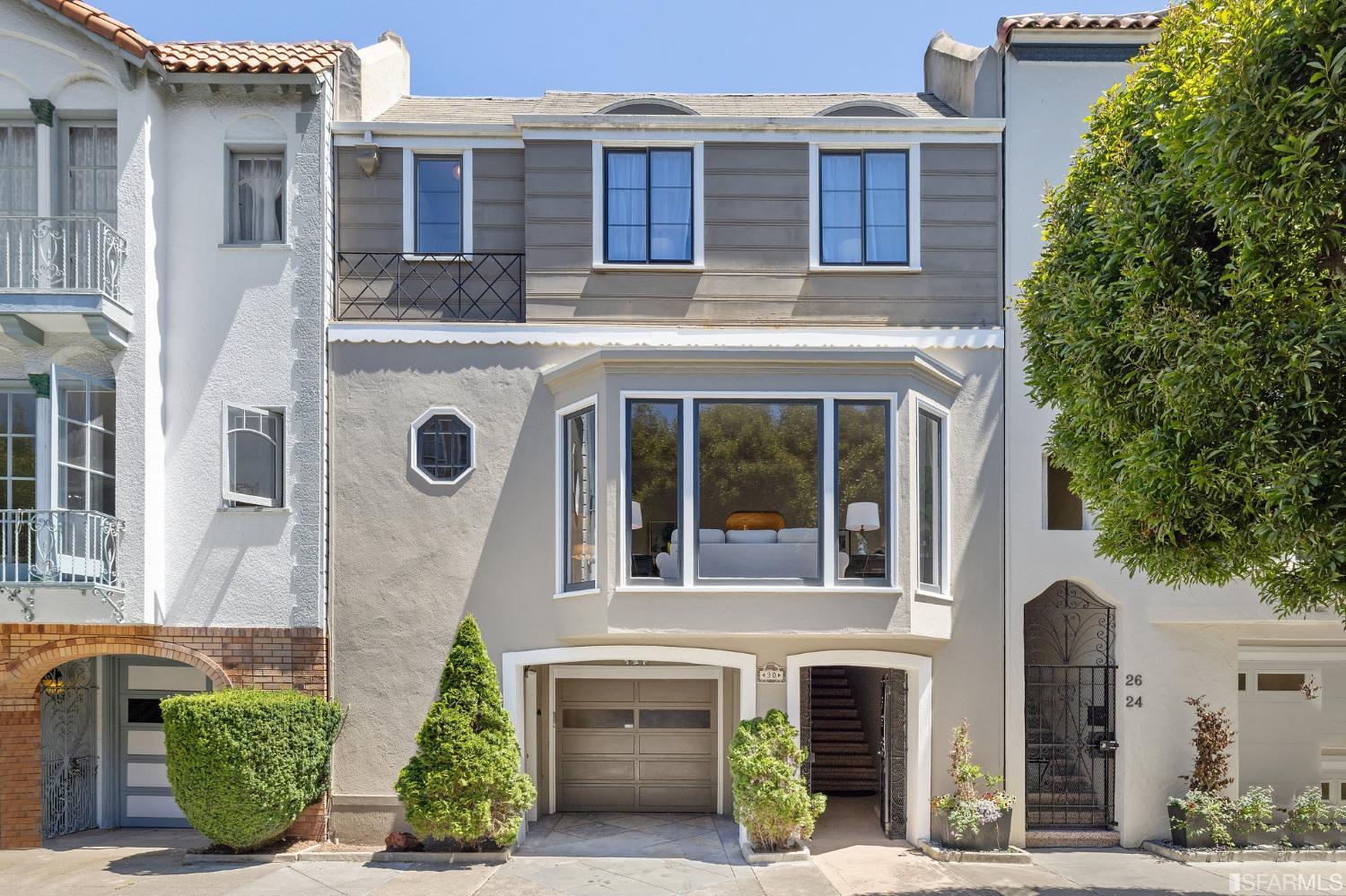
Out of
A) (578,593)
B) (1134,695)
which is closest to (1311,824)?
(1134,695)

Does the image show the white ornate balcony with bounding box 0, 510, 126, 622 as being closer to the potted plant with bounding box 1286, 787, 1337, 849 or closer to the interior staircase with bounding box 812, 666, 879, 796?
the interior staircase with bounding box 812, 666, 879, 796

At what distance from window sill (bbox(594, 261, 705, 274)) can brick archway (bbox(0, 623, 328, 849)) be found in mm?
5480

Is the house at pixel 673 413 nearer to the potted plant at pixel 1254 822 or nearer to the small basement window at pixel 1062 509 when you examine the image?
the small basement window at pixel 1062 509

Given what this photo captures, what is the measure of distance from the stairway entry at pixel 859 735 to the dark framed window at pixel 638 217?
5506mm

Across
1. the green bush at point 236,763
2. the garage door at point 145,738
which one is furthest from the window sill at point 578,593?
the garage door at point 145,738

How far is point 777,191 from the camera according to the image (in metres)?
12.5

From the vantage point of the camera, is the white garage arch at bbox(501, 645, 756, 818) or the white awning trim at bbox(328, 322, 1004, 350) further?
the white awning trim at bbox(328, 322, 1004, 350)

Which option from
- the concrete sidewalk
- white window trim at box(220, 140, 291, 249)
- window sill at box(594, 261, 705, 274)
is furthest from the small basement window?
white window trim at box(220, 140, 291, 249)

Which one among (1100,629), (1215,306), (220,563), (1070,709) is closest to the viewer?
(1215,306)

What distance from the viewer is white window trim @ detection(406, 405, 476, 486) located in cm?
1217

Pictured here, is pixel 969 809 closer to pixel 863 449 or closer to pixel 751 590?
pixel 751 590

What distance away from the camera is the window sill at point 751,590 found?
37.3 ft

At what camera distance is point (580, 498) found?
12.1m

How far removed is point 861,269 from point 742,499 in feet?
10.5
